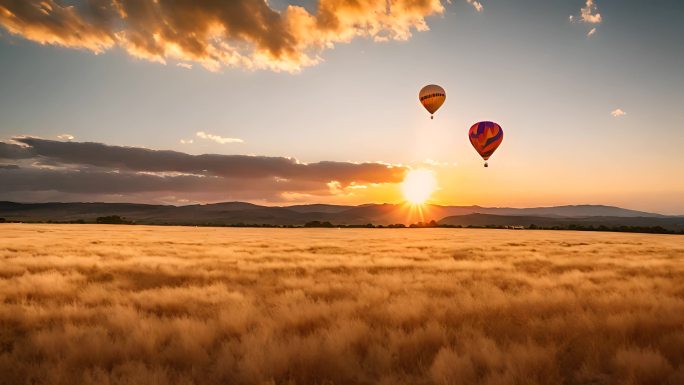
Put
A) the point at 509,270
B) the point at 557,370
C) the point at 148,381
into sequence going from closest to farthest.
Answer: the point at 148,381
the point at 557,370
the point at 509,270

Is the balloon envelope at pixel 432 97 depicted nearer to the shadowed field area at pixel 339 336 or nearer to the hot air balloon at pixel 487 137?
the hot air balloon at pixel 487 137

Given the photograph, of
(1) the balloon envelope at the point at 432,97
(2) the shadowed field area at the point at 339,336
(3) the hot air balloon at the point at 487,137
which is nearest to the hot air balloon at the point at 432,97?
(1) the balloon envelope at the point at 432,97

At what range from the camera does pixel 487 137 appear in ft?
139

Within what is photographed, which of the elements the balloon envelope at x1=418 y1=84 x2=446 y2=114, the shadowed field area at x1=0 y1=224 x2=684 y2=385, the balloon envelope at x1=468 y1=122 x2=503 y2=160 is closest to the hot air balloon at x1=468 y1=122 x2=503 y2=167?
the balloon envelope at x1=468 y1=122 x2=503 y2=160

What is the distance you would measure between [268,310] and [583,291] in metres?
8.67

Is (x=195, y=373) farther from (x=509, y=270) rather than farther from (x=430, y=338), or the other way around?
(x=509, y=270)

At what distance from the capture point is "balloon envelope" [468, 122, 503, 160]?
42.3 m

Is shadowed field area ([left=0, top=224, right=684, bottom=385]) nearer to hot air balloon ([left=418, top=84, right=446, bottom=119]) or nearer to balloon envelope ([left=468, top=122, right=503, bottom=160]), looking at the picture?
balloon envelope ([left=468, top=122, right=503, bottom=160])

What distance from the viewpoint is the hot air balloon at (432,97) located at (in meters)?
45.6

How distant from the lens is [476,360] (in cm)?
548

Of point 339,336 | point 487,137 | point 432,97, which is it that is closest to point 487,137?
point 487,137

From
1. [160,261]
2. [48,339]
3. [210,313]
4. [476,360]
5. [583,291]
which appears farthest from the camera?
[160,261]

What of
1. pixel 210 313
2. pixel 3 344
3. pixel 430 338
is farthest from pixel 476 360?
pixel 3 344

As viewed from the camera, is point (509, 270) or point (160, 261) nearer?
point (509, 270)
